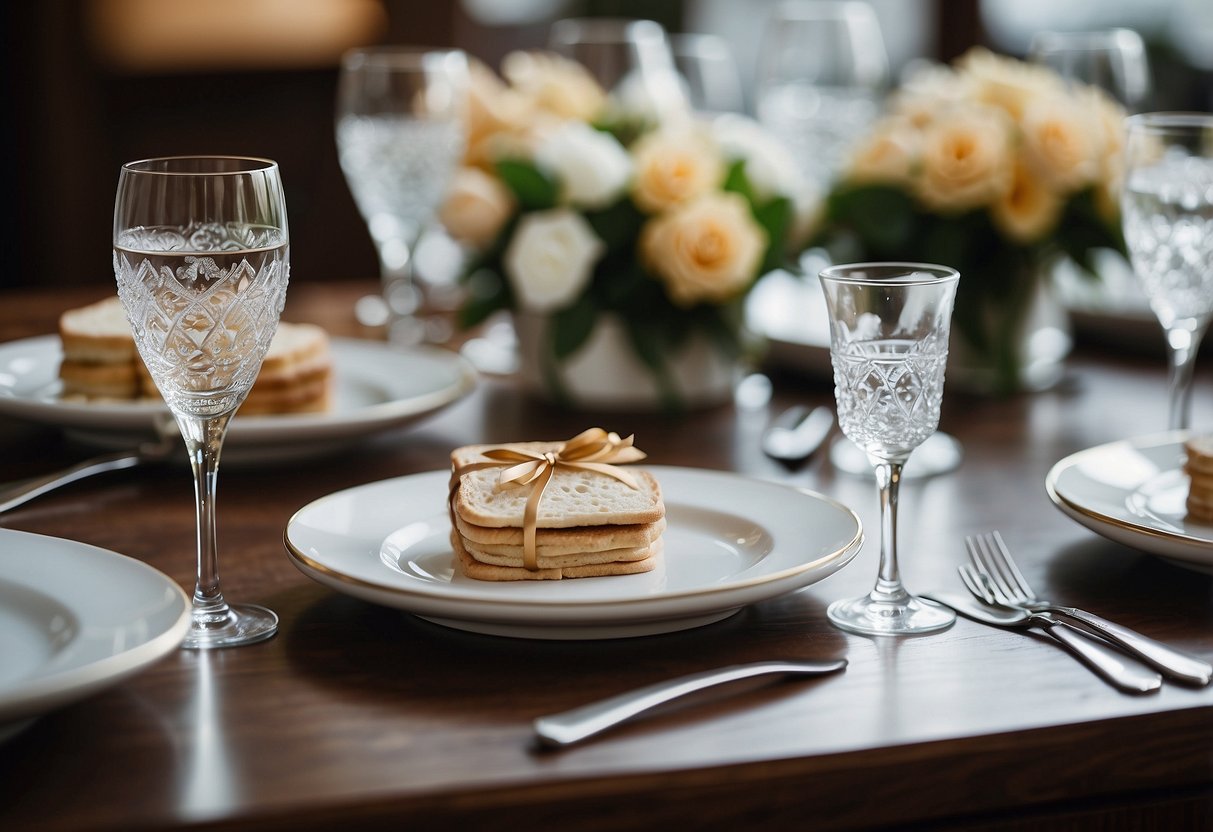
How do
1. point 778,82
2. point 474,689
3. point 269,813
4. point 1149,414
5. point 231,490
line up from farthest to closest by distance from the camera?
point 778,82 < point 1149,414 < point 231,490 < point 474,689 < point 269,813

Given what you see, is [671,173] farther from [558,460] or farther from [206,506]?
[206,506]

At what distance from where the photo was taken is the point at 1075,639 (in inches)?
38.5

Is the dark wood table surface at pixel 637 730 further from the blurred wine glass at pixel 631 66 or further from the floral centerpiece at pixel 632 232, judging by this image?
the blurred wine glass at pixel 631 66

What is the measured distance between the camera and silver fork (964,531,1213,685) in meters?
0.92

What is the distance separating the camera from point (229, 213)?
96 cm

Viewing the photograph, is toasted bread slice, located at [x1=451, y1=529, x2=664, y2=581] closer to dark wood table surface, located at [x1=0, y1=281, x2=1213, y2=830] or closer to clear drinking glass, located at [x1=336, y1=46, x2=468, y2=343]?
dark wood table surface, located at [x1=0, y1=281, x2=1213, y2=830]

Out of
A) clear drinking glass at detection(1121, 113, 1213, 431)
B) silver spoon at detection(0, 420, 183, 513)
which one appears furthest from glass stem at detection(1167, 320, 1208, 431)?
silver spoon at detection(0, 420, 183, 513)

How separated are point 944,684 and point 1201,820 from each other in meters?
0.19

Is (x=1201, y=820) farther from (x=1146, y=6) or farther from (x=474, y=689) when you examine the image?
(x=1146, y=6)

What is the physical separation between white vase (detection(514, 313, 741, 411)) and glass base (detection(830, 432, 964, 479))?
24 cm

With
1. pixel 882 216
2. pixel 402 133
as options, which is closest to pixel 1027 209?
pixel 882 216

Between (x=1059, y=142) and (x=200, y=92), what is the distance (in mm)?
3018

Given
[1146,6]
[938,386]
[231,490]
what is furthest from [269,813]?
[1146,6]

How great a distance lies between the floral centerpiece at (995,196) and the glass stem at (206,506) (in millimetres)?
1064
